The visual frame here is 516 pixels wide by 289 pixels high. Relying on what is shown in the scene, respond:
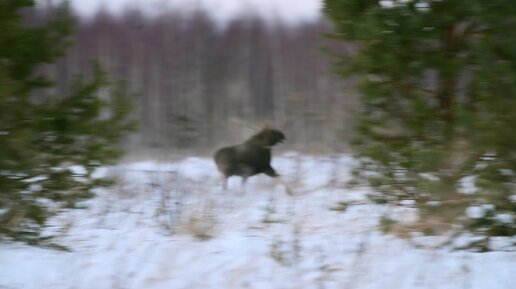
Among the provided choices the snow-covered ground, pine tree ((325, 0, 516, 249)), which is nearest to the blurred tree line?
the snow-covered ground

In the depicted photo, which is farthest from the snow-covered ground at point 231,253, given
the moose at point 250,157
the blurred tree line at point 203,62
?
the blurred tree line at point 203,62

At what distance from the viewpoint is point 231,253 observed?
587 cm

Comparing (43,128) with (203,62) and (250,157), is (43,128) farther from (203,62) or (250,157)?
(203,62)

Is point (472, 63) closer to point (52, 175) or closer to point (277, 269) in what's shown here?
point (277, 269)

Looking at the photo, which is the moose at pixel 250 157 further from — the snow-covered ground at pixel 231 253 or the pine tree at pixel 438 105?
the pine tree at pixel 438 105

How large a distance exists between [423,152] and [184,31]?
13.6 metres

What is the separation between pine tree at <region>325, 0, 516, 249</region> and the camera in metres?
4.79

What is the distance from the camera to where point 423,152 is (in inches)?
209

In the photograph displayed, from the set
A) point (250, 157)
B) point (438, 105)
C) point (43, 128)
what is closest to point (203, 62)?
point (250, 157)

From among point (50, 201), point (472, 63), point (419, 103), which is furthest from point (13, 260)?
point (472, 63)

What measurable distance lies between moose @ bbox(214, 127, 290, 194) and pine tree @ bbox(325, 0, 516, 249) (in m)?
5.08

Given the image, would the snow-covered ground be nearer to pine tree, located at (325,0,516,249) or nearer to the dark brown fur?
pine tree, located at (325,0,516,249)

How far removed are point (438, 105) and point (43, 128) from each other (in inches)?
125

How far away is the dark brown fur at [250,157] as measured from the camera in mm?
11344
